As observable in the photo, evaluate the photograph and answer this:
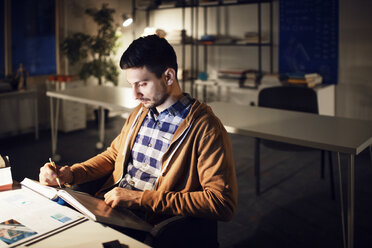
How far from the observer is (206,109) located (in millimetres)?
1540

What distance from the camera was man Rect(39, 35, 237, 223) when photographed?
1381 mm

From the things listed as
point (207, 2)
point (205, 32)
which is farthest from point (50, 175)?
point (205, 32)

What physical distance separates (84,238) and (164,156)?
18.8 inches

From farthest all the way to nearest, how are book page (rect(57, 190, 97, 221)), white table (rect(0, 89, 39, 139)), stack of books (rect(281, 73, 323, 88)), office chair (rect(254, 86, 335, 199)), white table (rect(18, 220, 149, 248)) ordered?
1. white table (rect(0, 89, 39, 139))
2. stack of books (rect(281, 73, 323, 88))
3. office chair (rect(254, 86, 335, 199))
4. book page (rect(57, 190, 97, 221))
5. white table (rect(18, 220, 149, 248))

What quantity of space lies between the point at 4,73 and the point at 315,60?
3.94m

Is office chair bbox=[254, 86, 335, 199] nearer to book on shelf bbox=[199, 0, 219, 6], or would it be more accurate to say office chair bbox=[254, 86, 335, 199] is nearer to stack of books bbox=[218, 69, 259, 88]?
stack of books bbox=[218, 69, 259, 88]

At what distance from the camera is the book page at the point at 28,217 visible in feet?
3.72

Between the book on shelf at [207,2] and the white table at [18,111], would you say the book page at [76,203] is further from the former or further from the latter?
the book on shelf at [207,2]

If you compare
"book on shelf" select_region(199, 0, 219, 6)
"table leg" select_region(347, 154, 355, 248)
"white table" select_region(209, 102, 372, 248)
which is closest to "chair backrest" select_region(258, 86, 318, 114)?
"white table" select_region(209, 102, 372, 248)

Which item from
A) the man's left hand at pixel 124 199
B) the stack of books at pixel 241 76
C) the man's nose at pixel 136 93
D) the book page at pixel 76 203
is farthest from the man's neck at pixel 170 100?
the stack of books at pixel 241 76

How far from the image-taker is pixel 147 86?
1.52 meters

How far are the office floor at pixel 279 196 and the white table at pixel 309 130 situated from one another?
0.74ft

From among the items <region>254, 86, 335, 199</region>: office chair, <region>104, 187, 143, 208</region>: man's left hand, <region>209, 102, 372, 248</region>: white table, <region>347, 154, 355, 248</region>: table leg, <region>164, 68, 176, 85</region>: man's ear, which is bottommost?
<region>347, 154, 355, 248</region>: table leg

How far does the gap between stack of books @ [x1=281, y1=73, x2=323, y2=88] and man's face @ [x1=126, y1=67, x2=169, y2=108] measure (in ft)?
10.4
